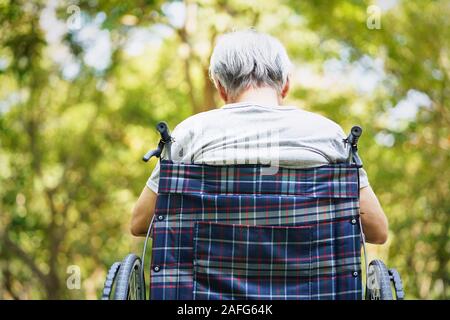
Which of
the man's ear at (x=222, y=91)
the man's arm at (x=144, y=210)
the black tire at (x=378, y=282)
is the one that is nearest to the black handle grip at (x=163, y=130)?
the man's arm at (x=144, y=210)

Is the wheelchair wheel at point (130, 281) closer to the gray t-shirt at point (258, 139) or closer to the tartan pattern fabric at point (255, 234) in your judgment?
the tartan pattern fabric at point (255, 234)

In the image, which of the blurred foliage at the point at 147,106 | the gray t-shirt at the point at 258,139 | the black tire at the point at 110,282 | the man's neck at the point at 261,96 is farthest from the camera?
the blurred foliage at the point at 147,106

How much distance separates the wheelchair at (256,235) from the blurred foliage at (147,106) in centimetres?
286

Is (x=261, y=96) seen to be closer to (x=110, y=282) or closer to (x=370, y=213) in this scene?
Result: (x=370, y=213)

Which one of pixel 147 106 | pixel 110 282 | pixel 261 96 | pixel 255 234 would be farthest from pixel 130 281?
pixel 147 106

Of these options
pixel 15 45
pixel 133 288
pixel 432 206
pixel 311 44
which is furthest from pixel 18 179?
pixel 133 288

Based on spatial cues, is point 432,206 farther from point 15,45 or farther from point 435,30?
point 15,45

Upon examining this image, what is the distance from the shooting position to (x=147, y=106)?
9125 mm

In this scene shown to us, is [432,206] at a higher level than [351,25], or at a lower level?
lower

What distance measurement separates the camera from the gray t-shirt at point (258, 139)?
6.61ft

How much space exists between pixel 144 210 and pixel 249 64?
55cm
